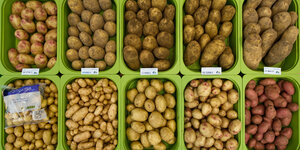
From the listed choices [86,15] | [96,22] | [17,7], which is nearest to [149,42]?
[96,22]

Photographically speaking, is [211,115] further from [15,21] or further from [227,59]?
[15,21]

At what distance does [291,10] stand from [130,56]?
1.47 meters

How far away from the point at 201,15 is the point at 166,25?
0.99ft

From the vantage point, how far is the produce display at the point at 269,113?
1285mm

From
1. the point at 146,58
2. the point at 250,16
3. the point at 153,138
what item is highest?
the point at 250,16

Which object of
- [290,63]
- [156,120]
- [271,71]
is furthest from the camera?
[290,63]

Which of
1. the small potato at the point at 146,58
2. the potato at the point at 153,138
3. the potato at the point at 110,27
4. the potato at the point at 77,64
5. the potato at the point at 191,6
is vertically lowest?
the potato at the point at 153,138

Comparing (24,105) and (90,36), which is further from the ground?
(90,36)

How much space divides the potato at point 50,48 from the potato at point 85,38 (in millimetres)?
234

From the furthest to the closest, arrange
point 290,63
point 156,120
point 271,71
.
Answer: point 290,63, point 271,71, point 156,120

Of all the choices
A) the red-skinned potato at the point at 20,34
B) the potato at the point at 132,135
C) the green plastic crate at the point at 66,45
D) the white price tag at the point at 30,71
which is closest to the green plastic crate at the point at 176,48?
the green plastic crate at the point at 66,45

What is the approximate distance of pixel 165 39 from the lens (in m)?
1.24

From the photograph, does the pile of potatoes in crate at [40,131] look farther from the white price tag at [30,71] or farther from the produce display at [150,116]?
the produce display at [150,116]

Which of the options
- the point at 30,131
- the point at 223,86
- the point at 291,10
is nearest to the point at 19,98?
the point at 30,131
